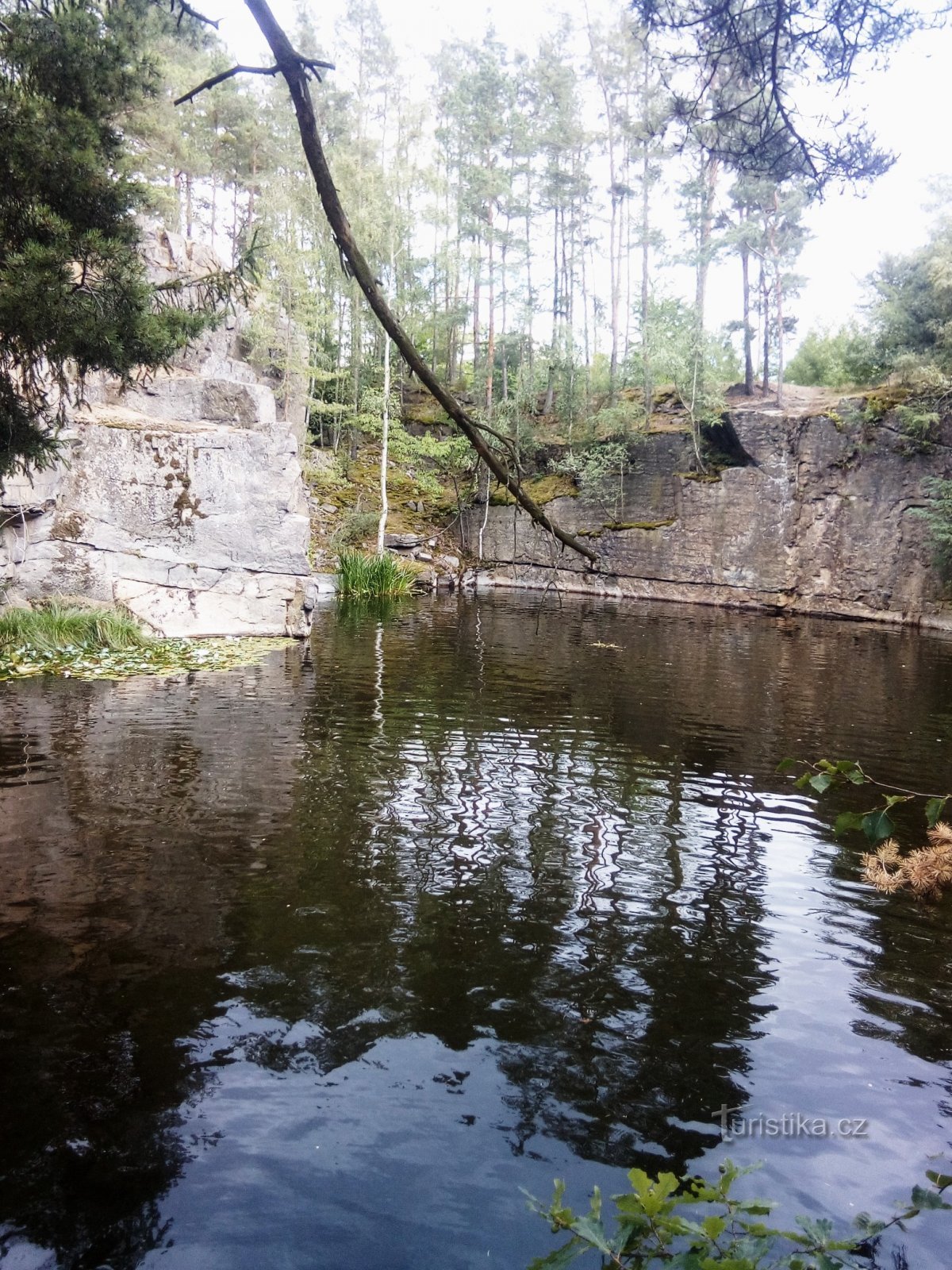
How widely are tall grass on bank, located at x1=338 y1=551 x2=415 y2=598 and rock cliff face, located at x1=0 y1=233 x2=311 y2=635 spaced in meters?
6.65

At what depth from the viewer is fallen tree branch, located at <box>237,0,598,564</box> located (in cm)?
227

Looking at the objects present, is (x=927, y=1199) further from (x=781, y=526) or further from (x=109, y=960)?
(x=781, y=526)

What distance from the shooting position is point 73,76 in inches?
250

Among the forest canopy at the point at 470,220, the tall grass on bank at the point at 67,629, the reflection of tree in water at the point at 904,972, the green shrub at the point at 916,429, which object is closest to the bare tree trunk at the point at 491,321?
the forest canopy at the point at 470,220

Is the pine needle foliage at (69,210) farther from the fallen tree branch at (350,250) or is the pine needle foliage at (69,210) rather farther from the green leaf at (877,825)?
the green leaf at (877,825)

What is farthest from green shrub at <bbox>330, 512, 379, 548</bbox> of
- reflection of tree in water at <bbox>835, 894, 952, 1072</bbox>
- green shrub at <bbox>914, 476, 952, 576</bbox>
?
reflection of tree in water at <bbox>835, 894, 952, 1072</bbox>

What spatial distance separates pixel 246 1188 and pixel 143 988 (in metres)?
1.24

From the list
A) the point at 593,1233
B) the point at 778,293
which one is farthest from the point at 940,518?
the point at 593,1233

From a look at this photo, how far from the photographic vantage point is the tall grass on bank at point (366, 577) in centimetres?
2125

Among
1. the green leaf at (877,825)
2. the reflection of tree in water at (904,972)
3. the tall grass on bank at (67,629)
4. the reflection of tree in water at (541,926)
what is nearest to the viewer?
the green leaf at (877,825)

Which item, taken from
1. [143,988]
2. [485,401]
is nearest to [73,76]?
[143,988]

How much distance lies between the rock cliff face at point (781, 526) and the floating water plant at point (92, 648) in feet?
35.5

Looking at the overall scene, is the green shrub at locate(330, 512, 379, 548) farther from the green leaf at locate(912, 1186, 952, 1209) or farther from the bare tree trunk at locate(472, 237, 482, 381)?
the green leaf at locate(912, 1186, 952, 1209)

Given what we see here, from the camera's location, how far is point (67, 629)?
11336mm
